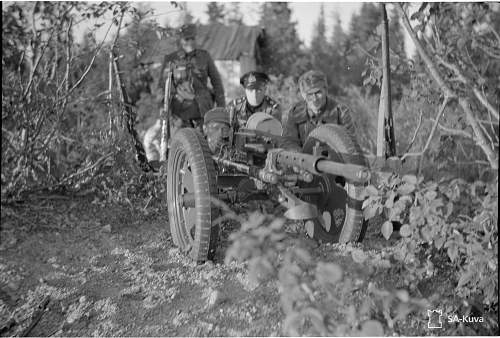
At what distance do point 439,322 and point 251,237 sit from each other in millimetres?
1280

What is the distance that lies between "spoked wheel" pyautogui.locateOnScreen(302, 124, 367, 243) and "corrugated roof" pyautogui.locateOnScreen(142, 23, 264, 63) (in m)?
21.5

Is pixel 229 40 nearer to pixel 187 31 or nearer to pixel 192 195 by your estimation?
pixel 187 31

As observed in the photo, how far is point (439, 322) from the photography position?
2.29m

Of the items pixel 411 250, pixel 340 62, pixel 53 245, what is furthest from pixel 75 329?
pixel 340 62

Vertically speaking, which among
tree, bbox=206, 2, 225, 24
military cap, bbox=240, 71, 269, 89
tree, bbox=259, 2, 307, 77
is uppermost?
military cap, bbox=240, 71, 269, 89

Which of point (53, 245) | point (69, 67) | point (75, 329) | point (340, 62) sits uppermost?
point (69, 67)

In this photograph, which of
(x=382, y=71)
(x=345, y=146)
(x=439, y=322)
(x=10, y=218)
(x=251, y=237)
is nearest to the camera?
(x=251, y=237)

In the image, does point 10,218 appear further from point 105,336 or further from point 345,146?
point 345,146

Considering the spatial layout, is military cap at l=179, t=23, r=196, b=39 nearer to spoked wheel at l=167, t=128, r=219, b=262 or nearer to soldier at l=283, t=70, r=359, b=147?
soldier at l=283, t=70, r=359, b=147

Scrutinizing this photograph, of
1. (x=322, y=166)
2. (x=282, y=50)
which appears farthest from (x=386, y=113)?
(x=282, y=50)

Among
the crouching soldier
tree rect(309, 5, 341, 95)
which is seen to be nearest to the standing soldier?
the crouching soldier

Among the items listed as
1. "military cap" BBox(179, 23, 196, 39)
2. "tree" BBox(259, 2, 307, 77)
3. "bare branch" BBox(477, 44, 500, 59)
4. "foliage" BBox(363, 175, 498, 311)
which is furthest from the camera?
"tree" BBox(259, 2, 307, 77)

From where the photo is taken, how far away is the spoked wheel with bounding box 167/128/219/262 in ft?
9.45

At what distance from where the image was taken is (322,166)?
2430 mm
